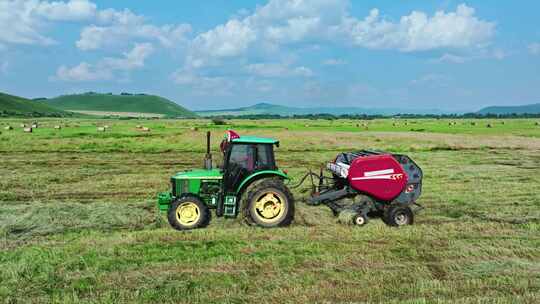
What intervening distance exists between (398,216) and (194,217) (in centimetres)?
446

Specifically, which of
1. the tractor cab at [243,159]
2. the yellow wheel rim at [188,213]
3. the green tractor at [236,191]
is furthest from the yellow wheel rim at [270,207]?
the yellow wheel rim at [188,213]

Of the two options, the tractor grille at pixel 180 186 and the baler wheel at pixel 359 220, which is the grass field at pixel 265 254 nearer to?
the baler wheel at pixel 359 220

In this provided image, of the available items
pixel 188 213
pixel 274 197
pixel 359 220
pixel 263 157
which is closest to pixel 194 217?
pixel 188 213

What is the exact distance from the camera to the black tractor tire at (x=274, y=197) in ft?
30.3

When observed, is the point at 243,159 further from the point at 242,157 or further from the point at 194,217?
the point at 194,217

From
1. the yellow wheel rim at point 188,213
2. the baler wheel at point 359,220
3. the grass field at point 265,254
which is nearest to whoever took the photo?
the grass field at point 265,254

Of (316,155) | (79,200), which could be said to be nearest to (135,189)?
(79,200)

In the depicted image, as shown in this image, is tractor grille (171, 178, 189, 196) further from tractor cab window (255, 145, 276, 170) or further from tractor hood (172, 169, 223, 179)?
tractor cab window (255, 145, 276, 170)

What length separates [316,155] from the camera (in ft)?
90.1

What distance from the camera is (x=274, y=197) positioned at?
370 inches

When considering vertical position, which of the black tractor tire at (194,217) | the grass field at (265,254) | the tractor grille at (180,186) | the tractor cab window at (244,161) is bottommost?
the grass field at (265,254)

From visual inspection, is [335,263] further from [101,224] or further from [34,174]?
[34,174]

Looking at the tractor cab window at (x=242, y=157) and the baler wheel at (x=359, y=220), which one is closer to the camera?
the tractor cab window at (x=242, y=157)

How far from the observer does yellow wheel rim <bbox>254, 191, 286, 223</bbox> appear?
9.36 metres
